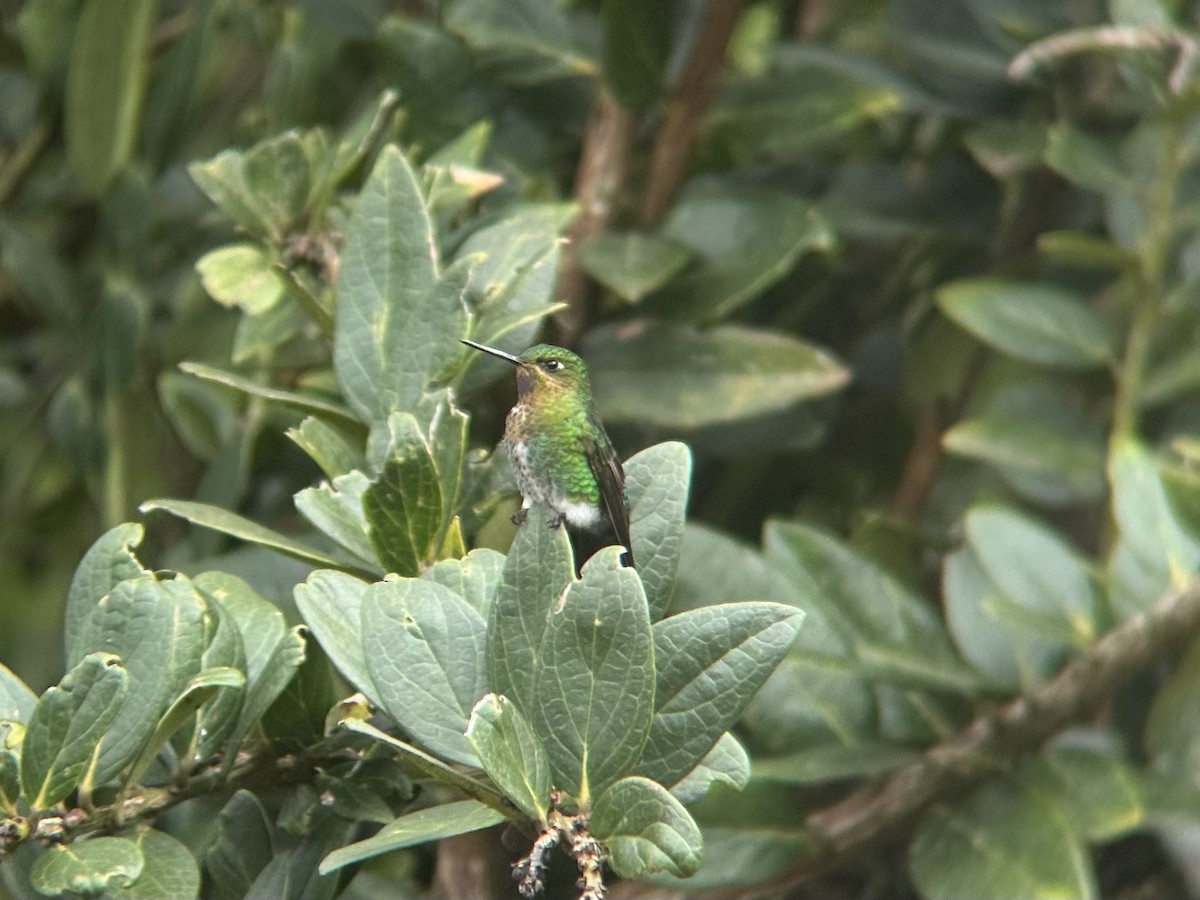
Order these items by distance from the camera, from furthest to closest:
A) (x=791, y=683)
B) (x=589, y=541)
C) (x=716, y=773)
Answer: (x=791, y=683), (x=589, y=541), (x=716, y=773)

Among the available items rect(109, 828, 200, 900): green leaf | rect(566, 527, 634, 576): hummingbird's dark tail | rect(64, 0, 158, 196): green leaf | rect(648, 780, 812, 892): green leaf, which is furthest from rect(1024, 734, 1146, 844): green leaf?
rect(64, 0, 158, 196): green leaf

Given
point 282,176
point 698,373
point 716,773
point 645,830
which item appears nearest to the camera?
point 645,830

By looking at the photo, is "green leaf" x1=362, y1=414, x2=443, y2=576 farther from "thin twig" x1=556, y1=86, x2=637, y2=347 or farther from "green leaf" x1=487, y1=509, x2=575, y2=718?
"thin twig" x1=556, y1=86, x2=637, y2=347

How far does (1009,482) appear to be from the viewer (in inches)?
84.0

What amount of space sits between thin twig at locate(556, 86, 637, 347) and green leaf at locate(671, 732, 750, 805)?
33.5 inches

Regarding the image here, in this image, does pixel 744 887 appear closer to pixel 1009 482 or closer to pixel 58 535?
pixel 1009 482

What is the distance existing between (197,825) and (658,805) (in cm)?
50

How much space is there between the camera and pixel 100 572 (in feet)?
3.28

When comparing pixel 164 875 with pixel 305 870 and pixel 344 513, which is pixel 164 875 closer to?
pixel 305 870

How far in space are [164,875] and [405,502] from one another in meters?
0.29

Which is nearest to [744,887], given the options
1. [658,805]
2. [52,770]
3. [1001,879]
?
[1001,879]

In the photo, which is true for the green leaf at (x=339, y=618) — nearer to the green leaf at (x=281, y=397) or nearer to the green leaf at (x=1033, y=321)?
the green leaf at (x=281, y=397)

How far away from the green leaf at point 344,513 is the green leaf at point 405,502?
2 cm

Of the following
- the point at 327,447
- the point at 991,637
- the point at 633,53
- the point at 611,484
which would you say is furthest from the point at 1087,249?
the point at 327,447
